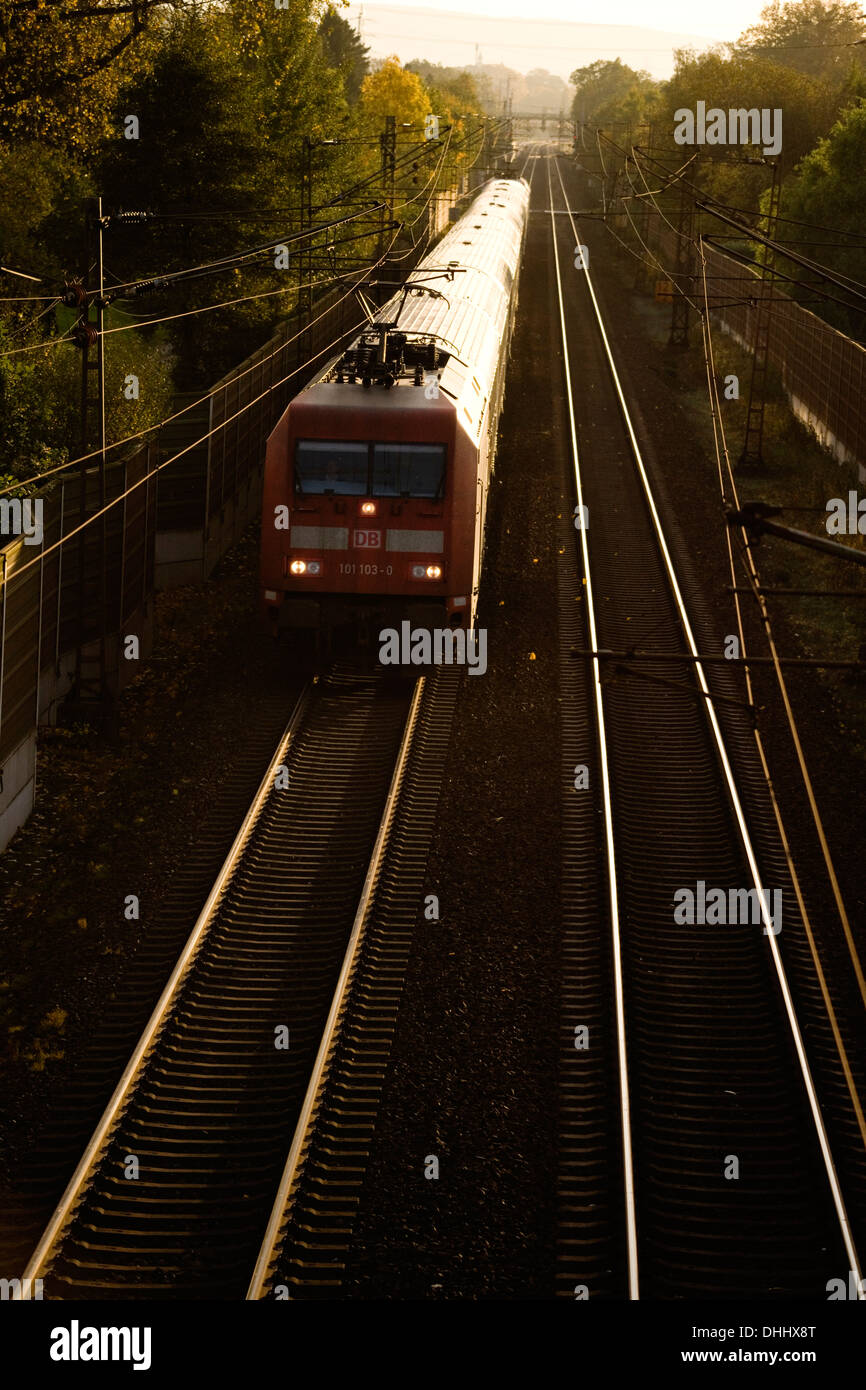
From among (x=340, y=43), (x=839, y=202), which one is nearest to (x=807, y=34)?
(x=340, y=43)

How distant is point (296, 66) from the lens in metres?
36.7

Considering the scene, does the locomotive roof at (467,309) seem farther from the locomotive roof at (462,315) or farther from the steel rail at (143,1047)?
the steel rail at (143,1047)

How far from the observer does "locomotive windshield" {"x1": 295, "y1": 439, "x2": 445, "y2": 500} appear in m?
14.9

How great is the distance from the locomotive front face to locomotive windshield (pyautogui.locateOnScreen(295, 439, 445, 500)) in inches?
0.4

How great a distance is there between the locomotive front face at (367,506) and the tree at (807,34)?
95.0 meters

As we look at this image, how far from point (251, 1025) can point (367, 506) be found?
7.04 metres

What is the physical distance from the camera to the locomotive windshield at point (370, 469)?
1486cm

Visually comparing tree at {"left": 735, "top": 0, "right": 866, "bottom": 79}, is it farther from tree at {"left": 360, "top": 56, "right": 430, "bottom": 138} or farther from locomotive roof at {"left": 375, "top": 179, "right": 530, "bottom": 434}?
locomotive roof at {"left": 375, "top": 179, "right": 530, "bottom": 434}

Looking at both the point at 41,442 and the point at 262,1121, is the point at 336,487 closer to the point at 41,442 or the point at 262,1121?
the point at 41,442

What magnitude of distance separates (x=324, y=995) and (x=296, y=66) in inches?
1316

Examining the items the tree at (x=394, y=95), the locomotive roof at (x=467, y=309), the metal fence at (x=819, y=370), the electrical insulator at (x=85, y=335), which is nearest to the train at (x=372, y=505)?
the locomotive roof at (x=467, y=309)

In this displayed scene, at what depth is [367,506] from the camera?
14.9 m

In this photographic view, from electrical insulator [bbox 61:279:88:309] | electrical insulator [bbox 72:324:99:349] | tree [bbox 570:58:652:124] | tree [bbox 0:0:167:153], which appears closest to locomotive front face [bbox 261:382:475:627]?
electrical insulator [bbox 72:324:99:349]

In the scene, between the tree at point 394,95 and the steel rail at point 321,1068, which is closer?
the steel rail at point 321,1068
